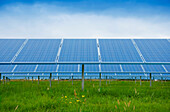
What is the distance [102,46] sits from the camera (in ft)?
48.8

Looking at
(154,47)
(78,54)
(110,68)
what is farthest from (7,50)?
(154,47)

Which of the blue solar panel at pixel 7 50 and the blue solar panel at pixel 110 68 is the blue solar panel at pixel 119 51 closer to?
the blue solar panel at pixel 110 68

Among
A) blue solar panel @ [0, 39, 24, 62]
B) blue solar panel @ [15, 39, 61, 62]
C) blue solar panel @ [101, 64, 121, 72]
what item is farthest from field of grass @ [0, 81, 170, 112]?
blue solar panel @ [101, 64, 121, 72]

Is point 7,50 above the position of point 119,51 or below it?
below

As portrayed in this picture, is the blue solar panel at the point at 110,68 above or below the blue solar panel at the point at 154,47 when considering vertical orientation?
below

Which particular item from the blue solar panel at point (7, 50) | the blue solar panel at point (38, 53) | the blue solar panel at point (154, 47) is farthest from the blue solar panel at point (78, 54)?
the blue solar panel at point (154, 47)

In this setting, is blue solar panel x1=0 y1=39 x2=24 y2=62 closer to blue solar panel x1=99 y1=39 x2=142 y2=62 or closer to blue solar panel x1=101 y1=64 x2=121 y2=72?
blue solar panel x1=99 y1=39 x2=142 y2=62

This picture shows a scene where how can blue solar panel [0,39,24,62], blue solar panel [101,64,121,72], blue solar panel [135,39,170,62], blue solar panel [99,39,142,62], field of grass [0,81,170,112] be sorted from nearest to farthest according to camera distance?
1. field of grass [0,81,170,112]
2. blue solar panel [0,39,24,62]
3. blue solar panel [99,39,142,62]
4. blue solar panel [135,39,170,62]
5. blue solar panel [101,64,121,72]

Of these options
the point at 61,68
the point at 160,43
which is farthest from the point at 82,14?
the point at 160,43

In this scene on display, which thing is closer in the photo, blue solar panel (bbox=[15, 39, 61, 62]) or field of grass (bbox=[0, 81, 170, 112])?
field of grass (bbox=[0, 81, 170, 112])

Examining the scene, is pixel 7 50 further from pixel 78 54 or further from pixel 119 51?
pixel 119 51

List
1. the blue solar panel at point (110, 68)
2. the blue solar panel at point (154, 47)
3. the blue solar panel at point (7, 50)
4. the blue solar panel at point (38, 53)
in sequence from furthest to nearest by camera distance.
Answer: the blue solar panel at point (110, 68) < the blue solar panel at point (154, 47) < the blue solar panel at point (7, 50) < the blue solar panel at point (38, 53)

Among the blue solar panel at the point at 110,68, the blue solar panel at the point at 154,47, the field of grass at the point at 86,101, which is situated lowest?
the field of grass at the point at 86,101

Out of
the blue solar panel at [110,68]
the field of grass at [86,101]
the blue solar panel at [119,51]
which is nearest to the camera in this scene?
the field of grass at [86,101]
